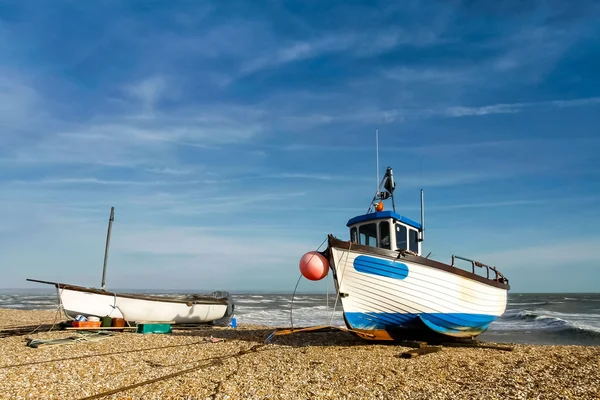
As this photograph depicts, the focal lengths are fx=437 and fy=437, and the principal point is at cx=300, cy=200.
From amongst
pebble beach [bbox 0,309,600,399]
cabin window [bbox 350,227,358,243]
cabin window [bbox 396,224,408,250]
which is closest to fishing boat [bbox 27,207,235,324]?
pebble beach [bbox 0,309,600,399]

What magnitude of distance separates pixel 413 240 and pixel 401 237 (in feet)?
2.58

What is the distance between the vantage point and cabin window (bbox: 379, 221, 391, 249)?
1432 centimetres

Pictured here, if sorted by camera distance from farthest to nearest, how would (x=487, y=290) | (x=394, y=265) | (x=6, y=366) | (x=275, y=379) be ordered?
(x=487, y=290) → (x=394, y=265) → (x=6, y=366) → (x=275, y=379)

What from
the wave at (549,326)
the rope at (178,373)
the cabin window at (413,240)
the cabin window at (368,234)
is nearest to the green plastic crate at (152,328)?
the rope at (178,373)

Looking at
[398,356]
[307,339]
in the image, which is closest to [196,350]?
[307,339]

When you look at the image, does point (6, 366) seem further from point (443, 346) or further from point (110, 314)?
point (443, 346)

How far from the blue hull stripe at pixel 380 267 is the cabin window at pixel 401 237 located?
70.2 inches

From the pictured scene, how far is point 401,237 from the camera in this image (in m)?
14.7

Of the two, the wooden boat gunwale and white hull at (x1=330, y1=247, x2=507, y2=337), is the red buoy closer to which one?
white hull at (x1=330, y1=247, x2=507, y2=337)

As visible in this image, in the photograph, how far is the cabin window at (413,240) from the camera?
15.0 meters

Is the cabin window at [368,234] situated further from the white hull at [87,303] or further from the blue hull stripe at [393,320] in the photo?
the white hull at [87,303]

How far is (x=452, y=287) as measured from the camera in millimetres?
13609

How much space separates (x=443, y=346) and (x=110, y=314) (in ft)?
44.4

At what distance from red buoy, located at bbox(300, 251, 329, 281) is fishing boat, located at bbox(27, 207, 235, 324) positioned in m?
10.0
